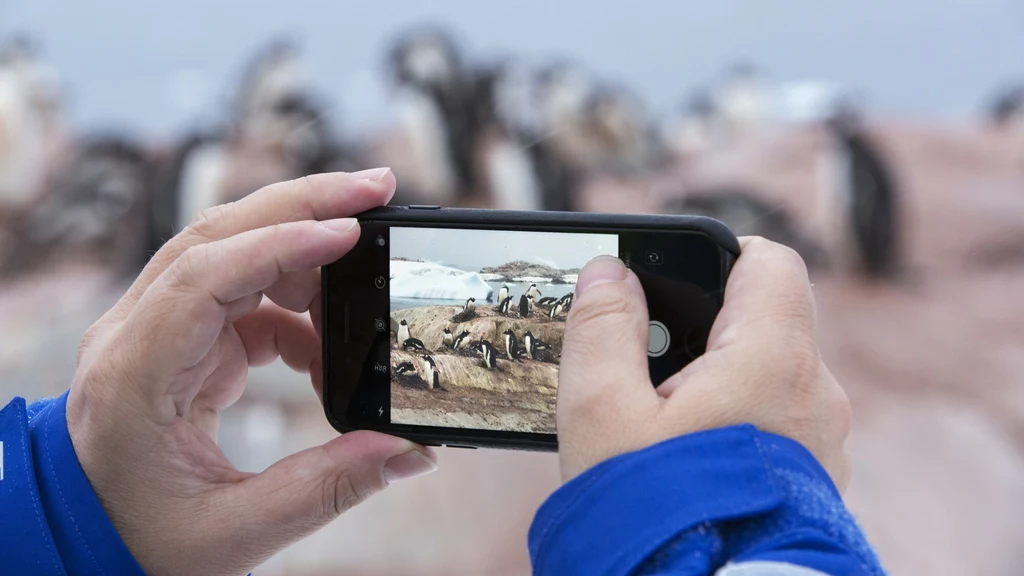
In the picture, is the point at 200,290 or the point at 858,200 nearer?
the point at 200,290

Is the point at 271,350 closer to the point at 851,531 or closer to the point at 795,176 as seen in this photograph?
the point at 851,531

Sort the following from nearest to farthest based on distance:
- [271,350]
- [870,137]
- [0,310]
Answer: [271,350], [870,137], [0,310]

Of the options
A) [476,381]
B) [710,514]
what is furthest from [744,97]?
[710,514]

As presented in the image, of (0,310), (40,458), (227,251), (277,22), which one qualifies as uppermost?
(277,22)

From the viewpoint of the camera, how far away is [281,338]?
0.46 metres

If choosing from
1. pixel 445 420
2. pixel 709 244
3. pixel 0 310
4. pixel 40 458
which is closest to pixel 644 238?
pixel 709 244

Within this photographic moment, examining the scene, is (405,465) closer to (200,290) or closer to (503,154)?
(200,290)

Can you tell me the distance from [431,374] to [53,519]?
0.20 meters

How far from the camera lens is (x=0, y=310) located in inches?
48.5

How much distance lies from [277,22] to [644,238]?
1.03 metres

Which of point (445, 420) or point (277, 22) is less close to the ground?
point (277, 22)

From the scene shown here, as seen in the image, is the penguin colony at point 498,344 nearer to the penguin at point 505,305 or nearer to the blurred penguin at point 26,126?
the penguin at point 505,305

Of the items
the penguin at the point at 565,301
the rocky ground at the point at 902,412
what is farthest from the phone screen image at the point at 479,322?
the rocky ground at the point at 902,412

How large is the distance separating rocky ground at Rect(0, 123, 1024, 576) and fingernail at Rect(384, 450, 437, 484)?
64 centimetres
